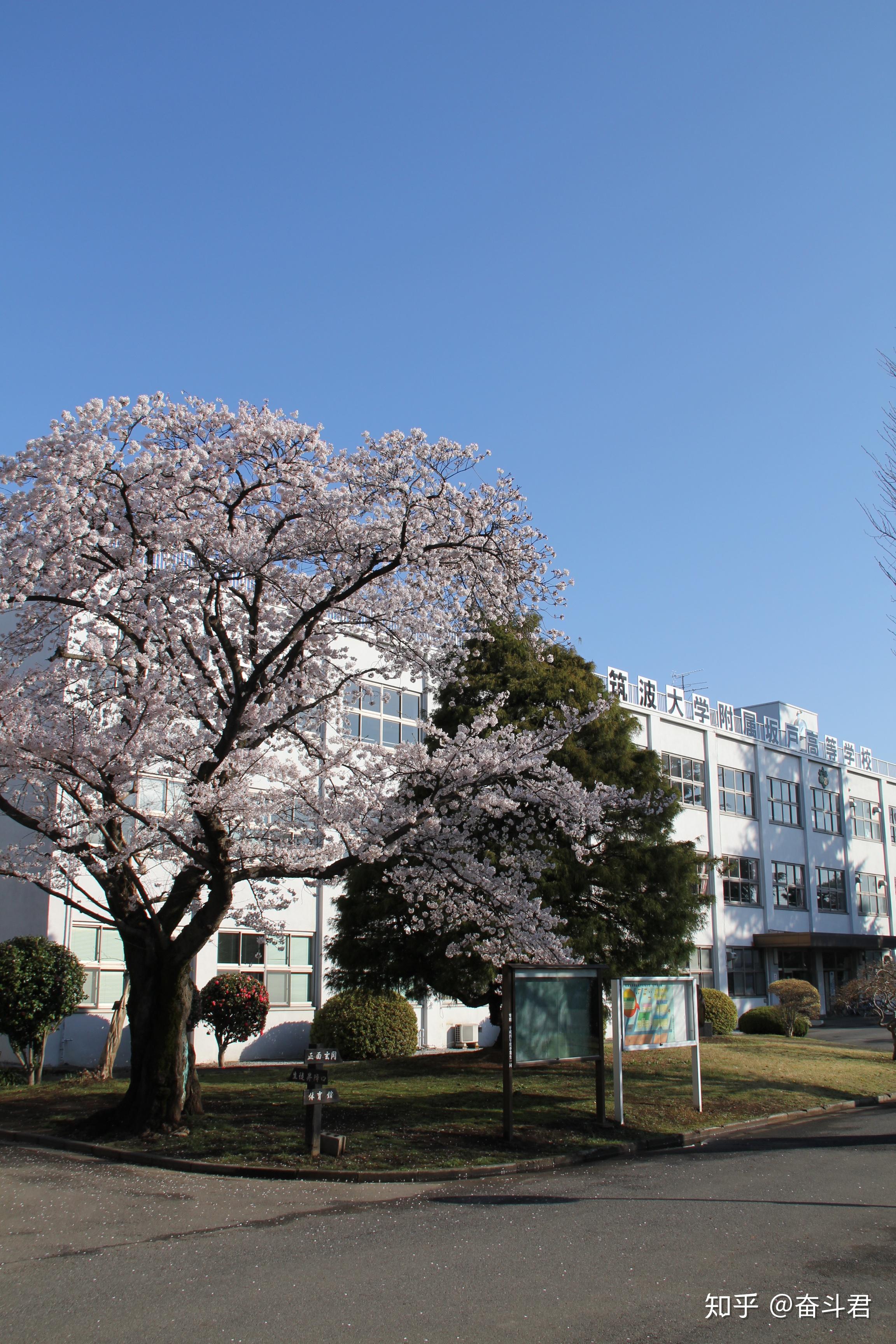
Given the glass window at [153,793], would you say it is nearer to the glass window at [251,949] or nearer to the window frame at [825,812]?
the glass window at [251,949]

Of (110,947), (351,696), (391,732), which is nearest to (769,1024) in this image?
(391,732)

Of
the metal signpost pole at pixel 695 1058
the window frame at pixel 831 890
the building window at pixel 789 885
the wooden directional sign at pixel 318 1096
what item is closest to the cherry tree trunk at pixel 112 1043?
the wooden directional sign at pixel 318 1096

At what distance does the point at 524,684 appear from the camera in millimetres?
19719

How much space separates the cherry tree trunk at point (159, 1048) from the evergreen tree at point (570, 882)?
19.1 ft

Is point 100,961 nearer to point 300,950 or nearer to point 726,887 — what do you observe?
point 300,950

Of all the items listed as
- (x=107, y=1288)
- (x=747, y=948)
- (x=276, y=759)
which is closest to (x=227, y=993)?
(x=276, y=759)

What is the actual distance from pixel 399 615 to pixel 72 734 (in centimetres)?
457

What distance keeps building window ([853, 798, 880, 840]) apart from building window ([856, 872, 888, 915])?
178 centimetres

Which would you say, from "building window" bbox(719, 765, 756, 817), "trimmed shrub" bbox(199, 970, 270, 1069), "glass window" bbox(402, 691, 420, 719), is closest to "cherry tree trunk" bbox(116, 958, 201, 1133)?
"trimmed shrub" bbox(199, 970, 270, 1069)

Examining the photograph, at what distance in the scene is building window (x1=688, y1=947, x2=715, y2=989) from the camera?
123 feet

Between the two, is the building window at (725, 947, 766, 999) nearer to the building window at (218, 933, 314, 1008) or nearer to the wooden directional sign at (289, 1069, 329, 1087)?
the building window at (218, 933, 314, 1008)

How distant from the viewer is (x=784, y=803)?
43.9m

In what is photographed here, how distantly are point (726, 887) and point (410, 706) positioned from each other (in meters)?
17.6

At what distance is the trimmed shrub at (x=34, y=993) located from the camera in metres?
17.7
